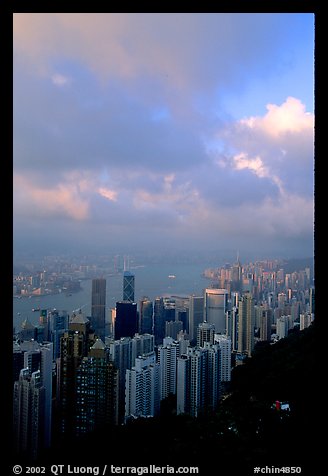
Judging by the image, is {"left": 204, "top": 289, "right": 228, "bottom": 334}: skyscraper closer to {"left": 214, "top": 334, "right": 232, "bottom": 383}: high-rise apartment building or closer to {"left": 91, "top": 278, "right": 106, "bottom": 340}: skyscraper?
{"left": 214, "top": 334, "right": 232, "bottom": 383}: high-rise apartment building

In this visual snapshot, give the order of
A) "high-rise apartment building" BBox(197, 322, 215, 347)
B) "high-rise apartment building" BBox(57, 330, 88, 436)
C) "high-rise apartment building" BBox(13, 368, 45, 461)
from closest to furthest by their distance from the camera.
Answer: "high-rise apartment building" BBox(13, 368, 45, 461), "high-rise apartment building" BBox(57, 330, 88, 436), "high-rise apartment building" BBox(197, 322, 215, 347)

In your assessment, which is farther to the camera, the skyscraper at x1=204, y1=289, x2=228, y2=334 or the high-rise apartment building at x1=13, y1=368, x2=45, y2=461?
the skyscraper at x1=204, y1=289, x2=228, y2=334

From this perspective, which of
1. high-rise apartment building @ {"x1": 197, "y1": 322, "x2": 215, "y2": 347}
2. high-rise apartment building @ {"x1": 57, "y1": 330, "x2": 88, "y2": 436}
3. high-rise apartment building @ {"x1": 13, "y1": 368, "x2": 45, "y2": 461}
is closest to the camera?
high-rise apartment building @ {"x1": 13, "y1": 368, "x2": 45, "y2": 461}

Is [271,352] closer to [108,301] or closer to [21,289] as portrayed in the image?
[108,301]

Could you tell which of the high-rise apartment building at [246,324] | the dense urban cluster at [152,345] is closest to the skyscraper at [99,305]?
the dense urban cluster at [152,345]

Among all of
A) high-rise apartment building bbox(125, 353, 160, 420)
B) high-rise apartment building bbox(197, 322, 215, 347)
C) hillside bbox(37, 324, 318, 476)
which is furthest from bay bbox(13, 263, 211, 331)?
hillside bbox(37, 324, 318, 476)

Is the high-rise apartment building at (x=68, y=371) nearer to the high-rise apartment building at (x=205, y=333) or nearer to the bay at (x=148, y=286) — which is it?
the bay at (x=148, y=286)

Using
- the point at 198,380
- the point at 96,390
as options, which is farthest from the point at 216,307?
the point at 96,390
